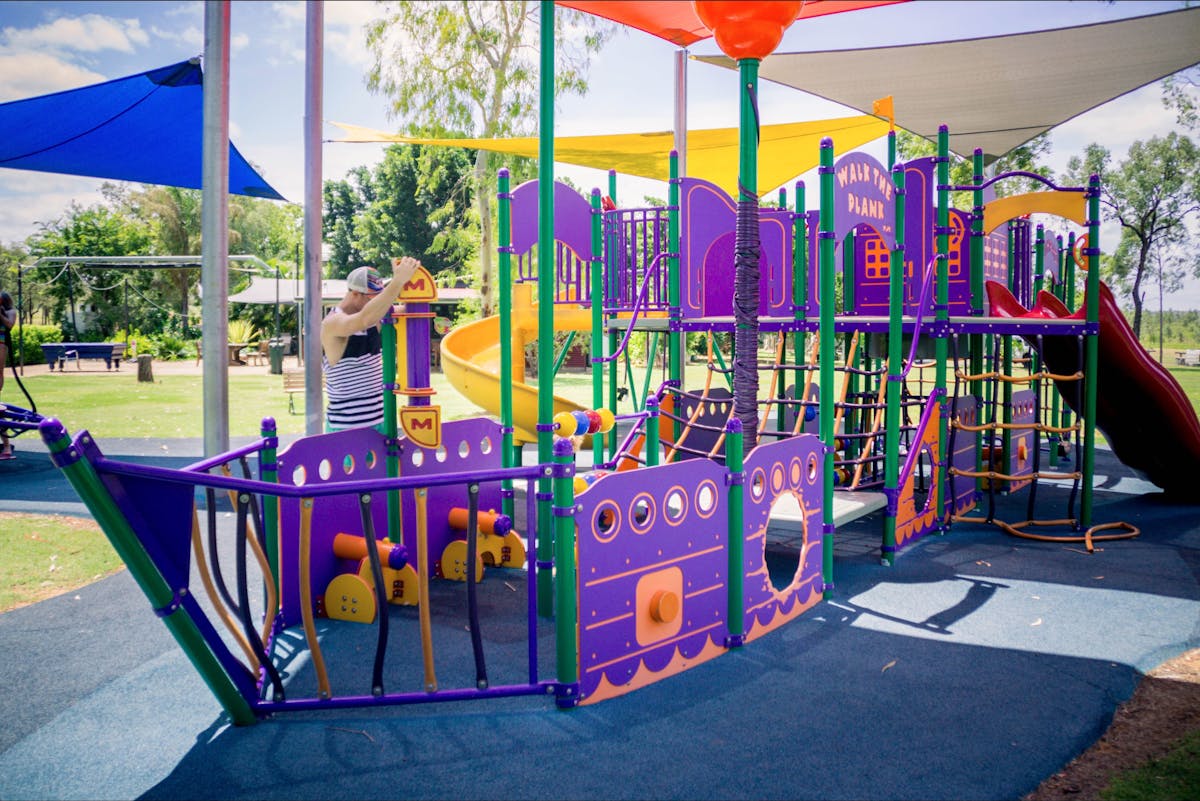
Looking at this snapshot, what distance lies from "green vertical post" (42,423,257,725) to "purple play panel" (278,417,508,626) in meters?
0.99

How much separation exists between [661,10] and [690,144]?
5.51 m

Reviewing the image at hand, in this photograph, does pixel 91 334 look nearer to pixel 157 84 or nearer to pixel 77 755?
pixel 157 84

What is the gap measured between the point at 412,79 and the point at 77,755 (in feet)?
48.3

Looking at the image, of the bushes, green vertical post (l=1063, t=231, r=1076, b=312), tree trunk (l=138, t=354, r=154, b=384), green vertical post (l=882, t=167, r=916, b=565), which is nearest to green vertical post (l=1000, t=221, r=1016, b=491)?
green vertical post (l=1063, t=231, r=1076, b=312)

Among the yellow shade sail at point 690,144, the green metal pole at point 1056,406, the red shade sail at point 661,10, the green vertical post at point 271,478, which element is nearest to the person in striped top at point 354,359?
the green vertical post at point 271,478

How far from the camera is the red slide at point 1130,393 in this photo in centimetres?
723

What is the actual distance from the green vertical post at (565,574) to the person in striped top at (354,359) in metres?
1.84

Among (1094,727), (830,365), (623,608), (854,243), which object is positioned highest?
(854,243)

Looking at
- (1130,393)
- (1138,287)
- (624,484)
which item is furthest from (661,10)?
(1138,287)

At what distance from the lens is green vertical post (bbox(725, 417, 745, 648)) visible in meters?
4.16

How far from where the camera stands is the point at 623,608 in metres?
3.67

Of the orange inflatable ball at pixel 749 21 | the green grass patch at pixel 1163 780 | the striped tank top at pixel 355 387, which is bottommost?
the green grass patch at pixel 1163 780

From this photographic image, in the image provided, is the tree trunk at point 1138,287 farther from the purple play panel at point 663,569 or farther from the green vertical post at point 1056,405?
the purple play panel at point 663,569

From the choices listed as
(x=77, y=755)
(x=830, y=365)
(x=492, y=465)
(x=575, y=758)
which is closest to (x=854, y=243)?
(x=830, y=365)
